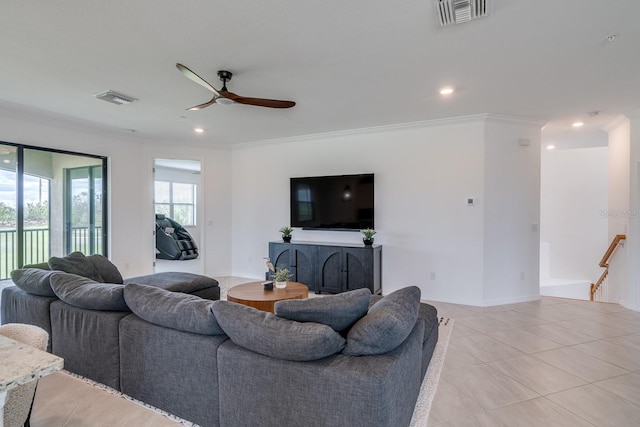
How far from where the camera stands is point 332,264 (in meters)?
4.96

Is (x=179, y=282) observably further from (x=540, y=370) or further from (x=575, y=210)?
(x=575, y=210)

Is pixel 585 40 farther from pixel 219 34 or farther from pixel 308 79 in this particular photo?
pixel 219 34

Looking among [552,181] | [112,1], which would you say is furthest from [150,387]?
[552,181]

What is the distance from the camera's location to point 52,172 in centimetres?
483

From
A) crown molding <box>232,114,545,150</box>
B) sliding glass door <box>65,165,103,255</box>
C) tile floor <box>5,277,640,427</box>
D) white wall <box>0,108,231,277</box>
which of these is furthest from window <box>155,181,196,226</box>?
tile floor <box>5,277,640,427</box>

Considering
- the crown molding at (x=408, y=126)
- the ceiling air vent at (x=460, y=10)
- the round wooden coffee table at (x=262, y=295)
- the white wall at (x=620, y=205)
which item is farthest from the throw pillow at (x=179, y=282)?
the white wall at (x=620, y=205)

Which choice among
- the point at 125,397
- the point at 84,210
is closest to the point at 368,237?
the point at 125,397

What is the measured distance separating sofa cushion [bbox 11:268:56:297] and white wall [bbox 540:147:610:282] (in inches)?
349

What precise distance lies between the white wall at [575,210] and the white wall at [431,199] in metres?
3.49

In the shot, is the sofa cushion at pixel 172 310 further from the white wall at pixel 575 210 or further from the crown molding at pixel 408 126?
the white wall at pixel 575 210

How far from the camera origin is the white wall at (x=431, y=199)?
4535 mm

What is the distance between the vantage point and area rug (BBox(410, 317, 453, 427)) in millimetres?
2064

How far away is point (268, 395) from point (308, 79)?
2712 millimetres

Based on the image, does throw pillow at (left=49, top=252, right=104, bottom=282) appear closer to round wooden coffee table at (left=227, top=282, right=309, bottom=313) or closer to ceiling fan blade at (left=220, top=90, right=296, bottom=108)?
round wooden coffee table at (left=227, top=282, right=309, bottom=313)
